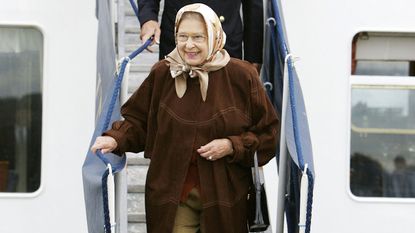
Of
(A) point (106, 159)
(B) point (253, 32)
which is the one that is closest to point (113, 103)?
(A) point (106, 159)

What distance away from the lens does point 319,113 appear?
458cm

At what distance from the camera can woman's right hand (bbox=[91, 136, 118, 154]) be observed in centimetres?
310

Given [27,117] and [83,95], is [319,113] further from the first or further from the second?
[27,117]

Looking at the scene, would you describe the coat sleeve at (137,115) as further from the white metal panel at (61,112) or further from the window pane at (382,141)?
the window pane at (382,141)

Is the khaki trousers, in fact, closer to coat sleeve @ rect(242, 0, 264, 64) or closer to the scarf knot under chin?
the scarf knot under chin

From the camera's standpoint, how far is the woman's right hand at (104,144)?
122 inches

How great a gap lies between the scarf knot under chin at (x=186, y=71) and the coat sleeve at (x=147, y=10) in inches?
27.1

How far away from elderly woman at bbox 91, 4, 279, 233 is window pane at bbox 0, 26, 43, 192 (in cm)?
148

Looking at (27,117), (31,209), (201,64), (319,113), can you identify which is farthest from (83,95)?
(201,64)

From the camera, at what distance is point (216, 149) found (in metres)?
3.16

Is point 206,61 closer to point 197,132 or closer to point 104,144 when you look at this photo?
point 197,132

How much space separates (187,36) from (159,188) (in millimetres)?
560

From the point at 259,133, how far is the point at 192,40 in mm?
432

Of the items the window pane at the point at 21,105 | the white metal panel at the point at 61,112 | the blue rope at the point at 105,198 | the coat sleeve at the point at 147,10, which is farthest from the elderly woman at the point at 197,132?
the window pane at the point at 21,105
